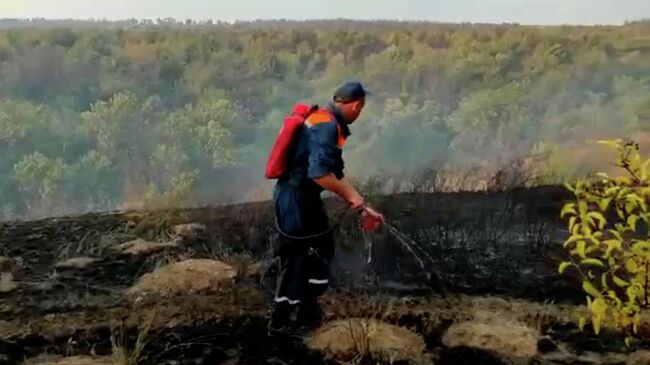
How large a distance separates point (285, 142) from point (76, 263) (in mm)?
1720

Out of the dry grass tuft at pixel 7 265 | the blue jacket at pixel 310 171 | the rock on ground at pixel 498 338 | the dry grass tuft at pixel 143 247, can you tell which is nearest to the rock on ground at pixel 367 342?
the rock on ground at pixel 498 338

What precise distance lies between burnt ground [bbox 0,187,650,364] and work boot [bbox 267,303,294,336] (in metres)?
0.09

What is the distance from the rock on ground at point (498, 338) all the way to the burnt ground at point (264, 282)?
0.05 metres

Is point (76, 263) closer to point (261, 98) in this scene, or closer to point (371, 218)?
point (371, 218)

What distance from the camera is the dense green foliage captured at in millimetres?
6062

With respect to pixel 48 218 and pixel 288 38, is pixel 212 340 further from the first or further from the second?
pixel 288 38

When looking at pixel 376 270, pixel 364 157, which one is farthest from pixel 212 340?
pixel 364 157

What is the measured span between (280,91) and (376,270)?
2068 mm

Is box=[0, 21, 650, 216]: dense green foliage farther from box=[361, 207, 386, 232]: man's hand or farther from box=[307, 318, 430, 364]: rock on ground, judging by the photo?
box=[361, 207, 386, 232]: man's hand

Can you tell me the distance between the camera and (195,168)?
616 cm

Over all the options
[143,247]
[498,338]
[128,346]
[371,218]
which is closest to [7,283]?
[143,247]

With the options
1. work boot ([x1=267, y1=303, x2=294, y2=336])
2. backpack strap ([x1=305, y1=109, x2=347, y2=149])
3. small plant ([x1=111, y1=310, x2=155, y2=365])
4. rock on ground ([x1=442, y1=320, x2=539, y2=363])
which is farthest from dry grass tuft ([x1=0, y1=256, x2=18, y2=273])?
rock on ground ([x1=442, y1=320, x2=539, y2=363])

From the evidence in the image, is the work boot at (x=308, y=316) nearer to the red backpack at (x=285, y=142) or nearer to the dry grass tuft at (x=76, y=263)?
the red backpack at (x=285, y=142)

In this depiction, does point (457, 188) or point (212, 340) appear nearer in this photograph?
point (212, 340)
